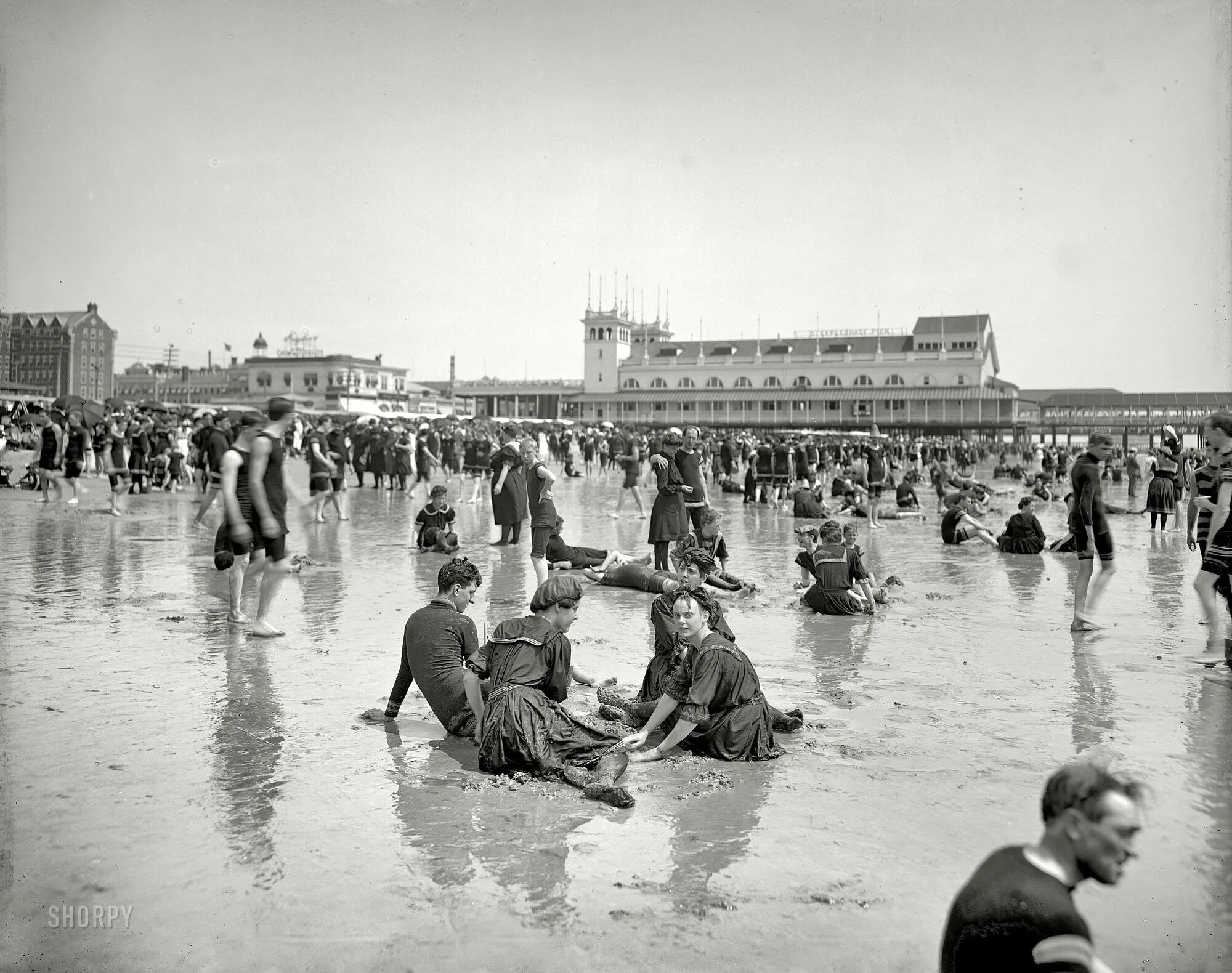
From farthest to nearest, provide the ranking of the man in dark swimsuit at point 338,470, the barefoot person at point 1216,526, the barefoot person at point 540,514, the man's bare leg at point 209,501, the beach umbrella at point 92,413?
1. the beach umbrella at point 92,413
2. the man in dark swimsuit at point 338,470
3. the man's bare leg at point 209,501
4. the barefoot person at point 540,514
5. the barefoot person at point 1216,526

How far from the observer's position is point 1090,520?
7855mm

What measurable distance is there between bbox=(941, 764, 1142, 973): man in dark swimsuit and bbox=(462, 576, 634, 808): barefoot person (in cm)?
238

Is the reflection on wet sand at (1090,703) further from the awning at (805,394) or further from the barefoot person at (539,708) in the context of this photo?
the awning at (805,394)

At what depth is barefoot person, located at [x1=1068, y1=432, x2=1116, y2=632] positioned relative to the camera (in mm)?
7852

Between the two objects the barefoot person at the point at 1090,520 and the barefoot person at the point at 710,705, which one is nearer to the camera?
the barefoot person at the point at 710,705

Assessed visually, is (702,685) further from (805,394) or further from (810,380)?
(810,380)

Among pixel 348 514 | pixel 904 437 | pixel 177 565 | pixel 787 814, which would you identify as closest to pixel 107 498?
pixel 348 514

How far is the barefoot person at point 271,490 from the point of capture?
681cm

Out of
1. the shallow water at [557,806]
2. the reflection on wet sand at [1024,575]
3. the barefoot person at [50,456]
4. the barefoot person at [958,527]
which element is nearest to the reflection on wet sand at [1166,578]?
the reflection on wet sand at [1024,575]

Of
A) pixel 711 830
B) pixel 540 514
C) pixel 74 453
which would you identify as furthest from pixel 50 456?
pixel 711 830

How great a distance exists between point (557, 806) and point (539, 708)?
60cm

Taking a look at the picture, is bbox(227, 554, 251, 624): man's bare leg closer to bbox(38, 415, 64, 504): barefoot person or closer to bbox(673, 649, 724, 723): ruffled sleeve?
bbox(673, 649, 724, 723): ruffled sleeve

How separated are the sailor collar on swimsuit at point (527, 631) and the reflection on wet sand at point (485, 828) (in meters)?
0.60

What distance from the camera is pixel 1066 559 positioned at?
1323 centimetres
